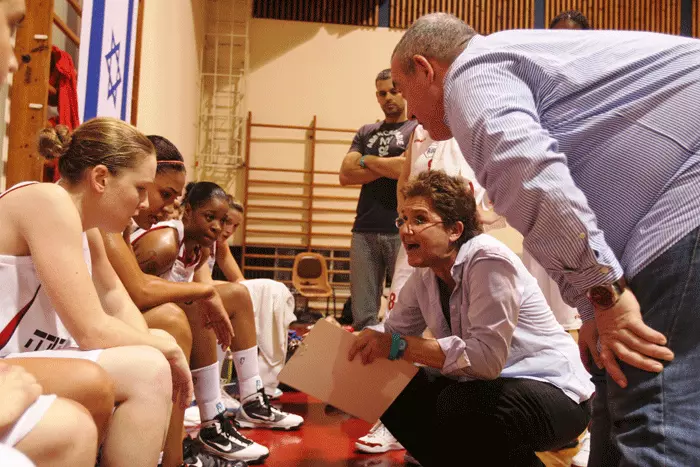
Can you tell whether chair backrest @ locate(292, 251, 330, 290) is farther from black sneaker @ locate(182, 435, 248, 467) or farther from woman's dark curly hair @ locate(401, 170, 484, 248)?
woman's dark curly hair @ locate(401, 170, 484, 248)

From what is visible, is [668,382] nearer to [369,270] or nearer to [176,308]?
[176,308]

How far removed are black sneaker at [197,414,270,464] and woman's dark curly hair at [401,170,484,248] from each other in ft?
3.95

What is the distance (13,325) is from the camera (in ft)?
4.90

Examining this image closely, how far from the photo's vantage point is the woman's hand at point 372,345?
200 cm

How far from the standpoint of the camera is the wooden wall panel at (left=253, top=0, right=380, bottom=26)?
8.63m

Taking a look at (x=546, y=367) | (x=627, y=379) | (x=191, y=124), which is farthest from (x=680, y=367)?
(x=191, y=124)

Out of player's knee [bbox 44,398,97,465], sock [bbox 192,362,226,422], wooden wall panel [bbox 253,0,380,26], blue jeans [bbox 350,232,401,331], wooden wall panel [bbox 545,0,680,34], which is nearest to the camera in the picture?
player's knee [bbox 44,398,97,465]

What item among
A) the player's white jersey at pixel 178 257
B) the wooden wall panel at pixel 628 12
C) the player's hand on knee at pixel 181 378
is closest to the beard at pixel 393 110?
the player's white jersey at pixel 178 257

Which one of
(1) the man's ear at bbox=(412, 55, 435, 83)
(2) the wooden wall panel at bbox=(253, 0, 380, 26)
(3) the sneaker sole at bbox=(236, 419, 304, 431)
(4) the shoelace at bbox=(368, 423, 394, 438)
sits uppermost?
(2) the wooden wall panel at bbox=(253, 0, 380, 26)

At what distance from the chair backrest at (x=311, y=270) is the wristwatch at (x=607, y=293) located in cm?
696

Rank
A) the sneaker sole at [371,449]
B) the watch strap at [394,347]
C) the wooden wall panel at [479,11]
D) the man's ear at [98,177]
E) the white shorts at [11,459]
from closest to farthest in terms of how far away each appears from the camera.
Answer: the white shorts at [11,459], the man's ear at [98,177], the watch strap at [394,347], the sneaker sole at [371,449], the wooden wall panel at [479,11]

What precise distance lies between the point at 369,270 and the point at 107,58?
1.74 metres

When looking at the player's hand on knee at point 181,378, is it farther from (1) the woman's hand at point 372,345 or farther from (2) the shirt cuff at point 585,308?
(2) the shirt cuff at point 585,308

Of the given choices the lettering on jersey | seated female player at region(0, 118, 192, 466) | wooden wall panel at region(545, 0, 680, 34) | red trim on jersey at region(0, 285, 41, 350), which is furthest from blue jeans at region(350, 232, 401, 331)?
wooden wall panel at region(545, 0, 680, 34)
